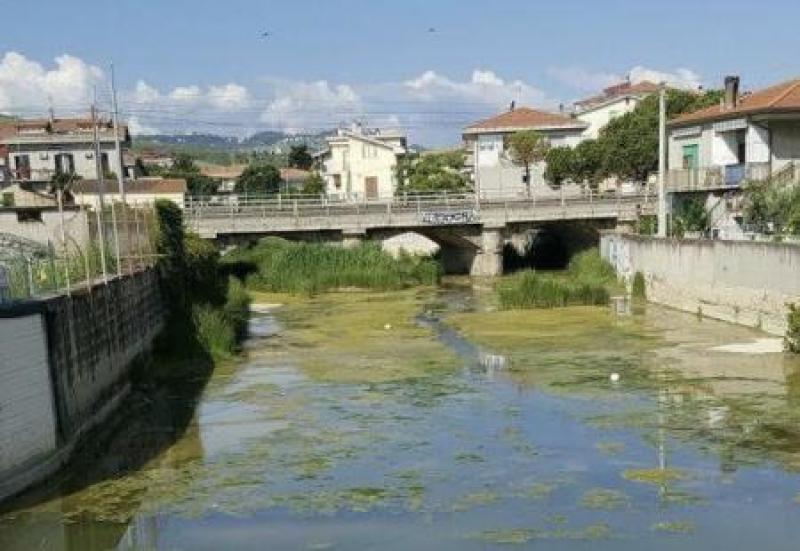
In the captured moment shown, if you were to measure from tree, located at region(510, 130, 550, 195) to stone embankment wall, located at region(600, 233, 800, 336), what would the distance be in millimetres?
32223

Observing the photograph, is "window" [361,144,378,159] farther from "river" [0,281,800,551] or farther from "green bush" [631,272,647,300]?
"river" [0,281,800,551]

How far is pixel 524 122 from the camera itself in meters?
79.6

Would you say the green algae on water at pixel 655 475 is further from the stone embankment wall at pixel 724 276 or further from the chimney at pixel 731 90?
the chimney at pixel 731 90

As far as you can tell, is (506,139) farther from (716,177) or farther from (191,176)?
(716,177)

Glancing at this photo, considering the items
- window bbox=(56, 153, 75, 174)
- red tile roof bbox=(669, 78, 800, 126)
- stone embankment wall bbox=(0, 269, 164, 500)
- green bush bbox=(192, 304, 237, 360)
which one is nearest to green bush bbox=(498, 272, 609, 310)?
red tile roof bbox=(669, 78, 800, 126)

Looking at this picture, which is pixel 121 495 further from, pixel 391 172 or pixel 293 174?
pixel 293 174

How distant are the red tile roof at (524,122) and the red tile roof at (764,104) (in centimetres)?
3490

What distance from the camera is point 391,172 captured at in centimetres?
8819

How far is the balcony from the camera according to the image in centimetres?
3741

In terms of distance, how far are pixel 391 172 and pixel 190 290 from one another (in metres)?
55.0

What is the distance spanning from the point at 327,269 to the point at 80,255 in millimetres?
25789

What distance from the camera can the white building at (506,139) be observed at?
242ft

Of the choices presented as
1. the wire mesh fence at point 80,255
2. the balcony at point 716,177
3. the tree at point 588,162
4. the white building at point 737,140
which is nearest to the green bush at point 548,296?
the balcony at point 716,177

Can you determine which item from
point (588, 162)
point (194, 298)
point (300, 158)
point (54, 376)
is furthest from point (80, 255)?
point (300, 158)
